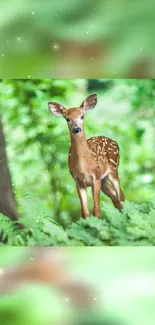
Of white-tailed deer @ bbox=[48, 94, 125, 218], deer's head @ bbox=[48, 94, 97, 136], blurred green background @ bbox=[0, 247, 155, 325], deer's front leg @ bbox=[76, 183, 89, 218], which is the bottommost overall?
blurred green background @ bbox=[0, 247, 155, 325]

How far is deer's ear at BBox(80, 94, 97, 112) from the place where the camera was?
1.95 metres

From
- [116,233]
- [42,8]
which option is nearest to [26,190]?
[116,233]

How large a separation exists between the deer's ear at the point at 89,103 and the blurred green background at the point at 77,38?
8 cm

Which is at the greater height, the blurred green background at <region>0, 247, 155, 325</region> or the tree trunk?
the tree trunk

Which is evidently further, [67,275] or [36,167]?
[36,167]

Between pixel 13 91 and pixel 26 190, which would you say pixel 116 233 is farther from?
pixel 13 91

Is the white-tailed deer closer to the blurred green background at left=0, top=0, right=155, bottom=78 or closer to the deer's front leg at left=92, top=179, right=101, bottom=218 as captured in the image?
the deer's front leg at left=92, top=179, right=101, bottom=218

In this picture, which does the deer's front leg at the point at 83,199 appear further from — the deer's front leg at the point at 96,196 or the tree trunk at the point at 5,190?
the tree trunk at the point at 5,190

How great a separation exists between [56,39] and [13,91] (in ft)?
0.78

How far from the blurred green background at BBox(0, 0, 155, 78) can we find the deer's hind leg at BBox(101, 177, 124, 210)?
14.8 inches

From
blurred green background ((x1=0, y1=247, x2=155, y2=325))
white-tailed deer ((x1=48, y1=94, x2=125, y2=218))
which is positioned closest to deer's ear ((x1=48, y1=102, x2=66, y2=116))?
white-tailed deer ((x1=48, y1=94, x2=125, y2=218))

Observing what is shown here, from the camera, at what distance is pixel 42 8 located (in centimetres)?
194

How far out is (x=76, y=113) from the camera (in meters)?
1.95

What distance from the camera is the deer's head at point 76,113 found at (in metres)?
1.95
